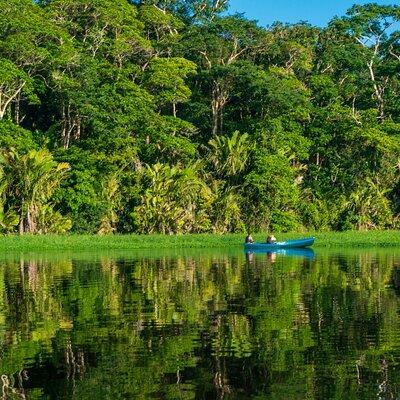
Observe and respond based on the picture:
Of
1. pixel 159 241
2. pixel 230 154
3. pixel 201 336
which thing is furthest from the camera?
pixel 230 154

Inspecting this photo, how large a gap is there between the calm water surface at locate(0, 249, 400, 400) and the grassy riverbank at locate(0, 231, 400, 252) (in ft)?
44.5

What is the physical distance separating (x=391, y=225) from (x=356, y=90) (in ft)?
29.5

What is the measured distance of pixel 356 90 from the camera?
50.9 meters

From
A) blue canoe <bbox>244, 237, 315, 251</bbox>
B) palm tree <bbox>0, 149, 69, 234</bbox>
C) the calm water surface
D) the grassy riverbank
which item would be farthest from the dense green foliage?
the calm water surface

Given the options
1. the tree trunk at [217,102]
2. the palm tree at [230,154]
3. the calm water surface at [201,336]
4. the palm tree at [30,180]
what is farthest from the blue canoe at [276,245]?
the tree trunk at [217,102]

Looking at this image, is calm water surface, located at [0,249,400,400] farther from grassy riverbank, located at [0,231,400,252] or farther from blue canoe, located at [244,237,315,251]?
grassy riverbank, located at [0,231,400,252]

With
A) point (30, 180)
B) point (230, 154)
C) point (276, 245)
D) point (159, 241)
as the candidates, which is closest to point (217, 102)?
point (230, 154)

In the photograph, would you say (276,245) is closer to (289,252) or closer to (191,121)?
(289,252)

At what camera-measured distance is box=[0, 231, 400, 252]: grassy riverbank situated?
118 feet

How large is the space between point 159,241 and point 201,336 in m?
26.5

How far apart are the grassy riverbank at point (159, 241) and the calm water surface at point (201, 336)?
13.6 m

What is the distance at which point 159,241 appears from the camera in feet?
125

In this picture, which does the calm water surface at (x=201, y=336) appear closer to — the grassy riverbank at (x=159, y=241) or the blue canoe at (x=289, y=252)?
the blue canoe at (x=289, y=252)

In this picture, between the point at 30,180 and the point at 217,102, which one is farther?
the point at 217,102
